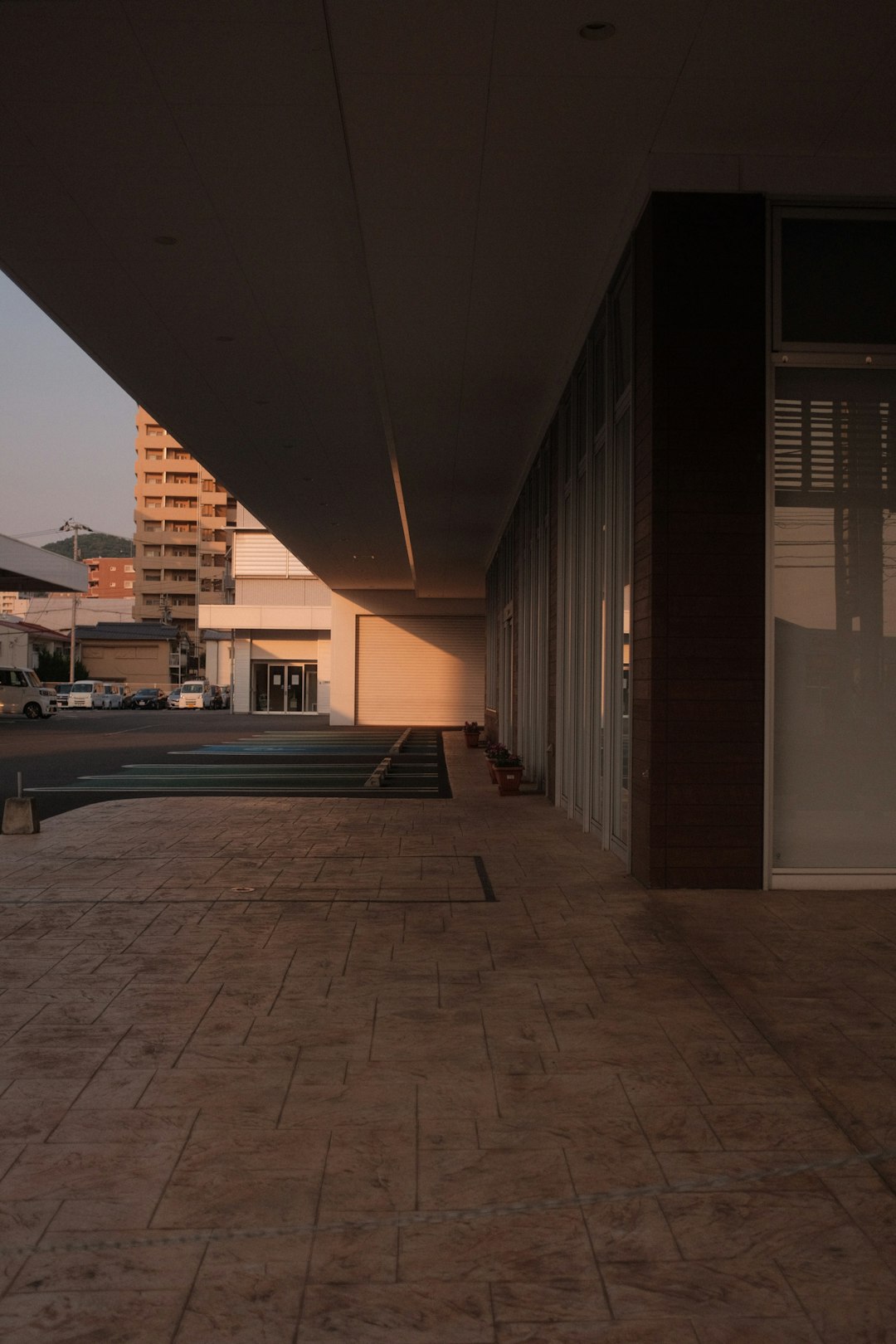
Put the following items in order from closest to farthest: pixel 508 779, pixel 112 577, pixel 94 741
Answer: pixel 508 779 → pixel 94 741 → pixel 112 577

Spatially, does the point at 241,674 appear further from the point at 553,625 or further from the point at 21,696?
the point at 553,625

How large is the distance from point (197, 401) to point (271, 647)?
1210 inches

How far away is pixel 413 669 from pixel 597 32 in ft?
93.4

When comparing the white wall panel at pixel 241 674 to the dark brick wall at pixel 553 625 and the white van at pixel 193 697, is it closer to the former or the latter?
the white van at pixel 193 697

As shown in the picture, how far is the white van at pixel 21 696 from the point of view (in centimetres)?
3697

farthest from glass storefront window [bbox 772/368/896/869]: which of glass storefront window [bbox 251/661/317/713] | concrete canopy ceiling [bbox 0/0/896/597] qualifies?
glass storefront window [bbox 251/661/317/713]

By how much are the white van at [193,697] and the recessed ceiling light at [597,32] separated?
4706 cm

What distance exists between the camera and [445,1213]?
2.73 metres

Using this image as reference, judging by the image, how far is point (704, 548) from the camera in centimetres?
668

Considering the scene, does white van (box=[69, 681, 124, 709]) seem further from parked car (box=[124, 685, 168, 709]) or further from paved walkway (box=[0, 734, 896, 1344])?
paved walkway (box=[0, 734, 896, 1344])

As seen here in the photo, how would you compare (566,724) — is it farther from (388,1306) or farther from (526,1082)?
(388,1306)

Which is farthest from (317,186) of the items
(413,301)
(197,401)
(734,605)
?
(197,401)

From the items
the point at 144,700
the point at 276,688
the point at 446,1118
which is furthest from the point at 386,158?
the point at 144,700

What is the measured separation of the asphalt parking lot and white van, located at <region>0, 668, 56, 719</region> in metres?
0.41
